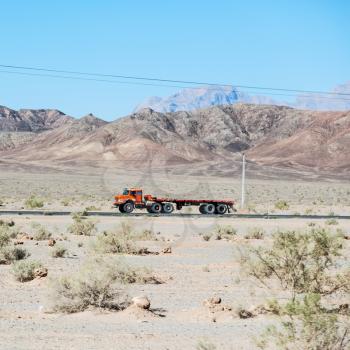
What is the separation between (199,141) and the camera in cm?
17975

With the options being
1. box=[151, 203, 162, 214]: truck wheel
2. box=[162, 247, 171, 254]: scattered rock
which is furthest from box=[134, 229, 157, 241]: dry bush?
box=[151, 203, 162, 214]: truck wheel

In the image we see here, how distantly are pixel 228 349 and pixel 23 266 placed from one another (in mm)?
7267

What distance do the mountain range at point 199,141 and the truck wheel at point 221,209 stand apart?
100453 mm

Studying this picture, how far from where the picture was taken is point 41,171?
115 metres

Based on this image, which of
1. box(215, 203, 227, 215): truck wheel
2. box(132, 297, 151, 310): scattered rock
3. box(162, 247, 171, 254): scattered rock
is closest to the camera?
box(132, 297, 151, 310): scattered rock

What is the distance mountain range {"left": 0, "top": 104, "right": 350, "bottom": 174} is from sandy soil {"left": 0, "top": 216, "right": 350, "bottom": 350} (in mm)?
123840

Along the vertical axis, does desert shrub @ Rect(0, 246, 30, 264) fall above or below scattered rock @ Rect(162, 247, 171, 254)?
above

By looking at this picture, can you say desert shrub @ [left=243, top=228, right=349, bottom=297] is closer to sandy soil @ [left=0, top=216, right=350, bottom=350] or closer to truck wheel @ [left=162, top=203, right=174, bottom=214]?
sandy soil @ [left=0, top=216, right=350, bottom=350]

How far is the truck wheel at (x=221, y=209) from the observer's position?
41625 mm

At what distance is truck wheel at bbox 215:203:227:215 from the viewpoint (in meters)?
41.6

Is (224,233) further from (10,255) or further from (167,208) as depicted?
(167,208)

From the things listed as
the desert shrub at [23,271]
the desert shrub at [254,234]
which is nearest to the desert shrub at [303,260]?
the desert shrub at [23,271]

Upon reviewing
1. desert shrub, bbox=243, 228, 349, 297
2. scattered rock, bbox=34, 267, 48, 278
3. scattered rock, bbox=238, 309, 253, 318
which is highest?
desert shrub, bbox=243, 228, 349, 297

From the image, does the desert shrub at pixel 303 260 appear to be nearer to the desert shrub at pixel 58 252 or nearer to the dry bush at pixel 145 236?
the desert shrub at pixel 58 252
